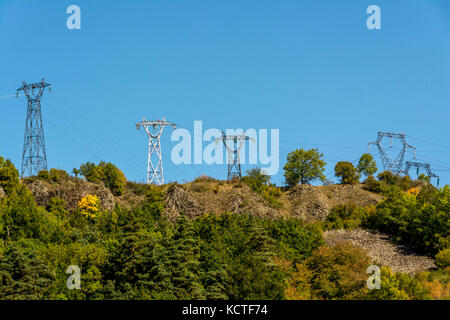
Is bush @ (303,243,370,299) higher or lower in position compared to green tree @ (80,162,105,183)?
lower

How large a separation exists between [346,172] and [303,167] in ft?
25.4

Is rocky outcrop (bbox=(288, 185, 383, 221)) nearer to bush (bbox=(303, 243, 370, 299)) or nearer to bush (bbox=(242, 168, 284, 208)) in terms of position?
bush (bbox=(242, 168, 284, 208))

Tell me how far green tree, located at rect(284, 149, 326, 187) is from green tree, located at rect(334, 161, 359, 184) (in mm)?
2757

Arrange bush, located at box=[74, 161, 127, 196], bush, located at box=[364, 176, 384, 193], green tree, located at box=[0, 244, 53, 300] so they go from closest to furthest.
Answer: green tree, located at box=[0, 244, 53, 300] → bush, located at box=[74, 161, 127, 196] → bush, located at box=[364, 176, 384, 193]

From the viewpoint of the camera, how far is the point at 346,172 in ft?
406

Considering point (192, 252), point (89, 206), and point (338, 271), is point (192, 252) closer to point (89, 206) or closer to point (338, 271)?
point (338, 271)

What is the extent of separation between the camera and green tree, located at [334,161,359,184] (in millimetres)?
123312

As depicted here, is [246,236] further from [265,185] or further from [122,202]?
[265,185]

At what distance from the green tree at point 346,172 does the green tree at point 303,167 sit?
9.05ft

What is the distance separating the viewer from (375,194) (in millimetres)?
115688

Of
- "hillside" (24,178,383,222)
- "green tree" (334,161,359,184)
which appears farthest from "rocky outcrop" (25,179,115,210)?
"green tree" (334,161,359,184)

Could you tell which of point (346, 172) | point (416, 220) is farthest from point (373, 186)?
point (416, 220)
